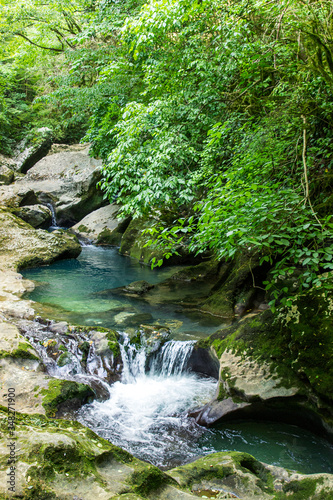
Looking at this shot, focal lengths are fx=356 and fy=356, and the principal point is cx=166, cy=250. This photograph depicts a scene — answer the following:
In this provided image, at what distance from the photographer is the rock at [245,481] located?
8.30 ft

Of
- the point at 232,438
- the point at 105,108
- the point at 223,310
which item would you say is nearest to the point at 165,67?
the point at 105,108

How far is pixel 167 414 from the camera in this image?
5.14m

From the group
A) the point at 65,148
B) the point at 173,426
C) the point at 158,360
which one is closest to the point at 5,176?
the point at 65,148

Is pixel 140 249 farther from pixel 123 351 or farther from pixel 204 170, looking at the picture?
pixel 123 351

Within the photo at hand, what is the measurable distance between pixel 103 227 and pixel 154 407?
11.5 metres

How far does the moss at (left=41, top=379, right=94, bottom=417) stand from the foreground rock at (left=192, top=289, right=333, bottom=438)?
162 cm

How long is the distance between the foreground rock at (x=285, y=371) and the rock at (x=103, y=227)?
10937mm

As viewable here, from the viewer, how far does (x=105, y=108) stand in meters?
11.9

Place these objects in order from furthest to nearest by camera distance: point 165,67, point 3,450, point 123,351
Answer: point 165,67
point 123,351
point 3,450

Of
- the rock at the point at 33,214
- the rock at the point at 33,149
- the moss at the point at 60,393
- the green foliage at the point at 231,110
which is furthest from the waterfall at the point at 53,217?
the moss at the point at 60,393

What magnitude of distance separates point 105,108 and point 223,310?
8.02 meters

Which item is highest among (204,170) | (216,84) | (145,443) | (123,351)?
(216,84)

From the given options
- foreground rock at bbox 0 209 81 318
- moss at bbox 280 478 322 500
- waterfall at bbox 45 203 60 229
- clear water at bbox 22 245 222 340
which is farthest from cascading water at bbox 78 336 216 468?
waterfall at bbox 45 203 60 229

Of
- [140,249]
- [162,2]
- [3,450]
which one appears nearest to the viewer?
[3,450]
